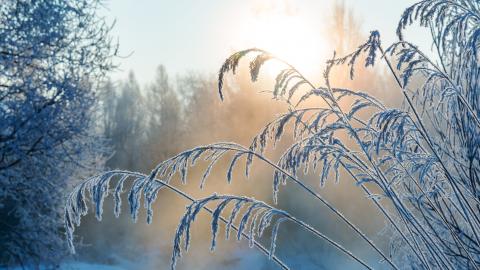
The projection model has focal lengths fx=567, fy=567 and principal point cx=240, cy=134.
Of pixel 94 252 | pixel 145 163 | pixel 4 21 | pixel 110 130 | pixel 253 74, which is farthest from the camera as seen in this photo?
pixel 110 130

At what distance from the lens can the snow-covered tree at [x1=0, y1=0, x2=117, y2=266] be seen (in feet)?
31.4

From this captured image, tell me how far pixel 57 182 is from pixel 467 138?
30.8 ft

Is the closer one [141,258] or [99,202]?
[99,202]

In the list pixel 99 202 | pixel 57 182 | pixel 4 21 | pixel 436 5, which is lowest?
pixel 57 182

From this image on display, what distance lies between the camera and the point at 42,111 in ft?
31.8

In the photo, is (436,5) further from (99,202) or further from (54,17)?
(54,17)

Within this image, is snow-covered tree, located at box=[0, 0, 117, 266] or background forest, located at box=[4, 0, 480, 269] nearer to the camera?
background forest, located at box=[4, 0, 480, 269]

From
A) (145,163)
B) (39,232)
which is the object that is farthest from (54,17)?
(145,163)

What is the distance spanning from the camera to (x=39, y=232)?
10.9 meters

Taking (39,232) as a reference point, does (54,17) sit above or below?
above

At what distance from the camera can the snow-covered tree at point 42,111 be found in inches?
377

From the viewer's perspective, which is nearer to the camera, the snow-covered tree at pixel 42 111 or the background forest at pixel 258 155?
the background forest at pixel 258 155

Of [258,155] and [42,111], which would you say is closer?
[258,155]

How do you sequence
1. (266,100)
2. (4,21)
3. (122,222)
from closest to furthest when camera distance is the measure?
(4,21)
(266,100)
(122,222)
